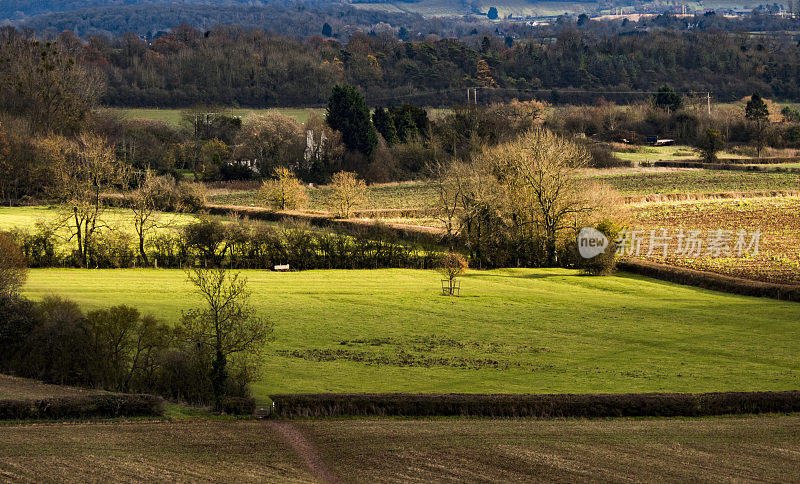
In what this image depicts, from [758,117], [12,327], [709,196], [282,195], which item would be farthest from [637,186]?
[12,327]

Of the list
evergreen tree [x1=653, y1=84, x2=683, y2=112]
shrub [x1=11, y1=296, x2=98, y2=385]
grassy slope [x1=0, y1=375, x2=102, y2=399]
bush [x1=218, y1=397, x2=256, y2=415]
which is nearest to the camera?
bush [x1=218, y1=397, x2=256, y2=415]

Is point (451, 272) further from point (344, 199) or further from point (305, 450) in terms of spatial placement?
point (305, 450)

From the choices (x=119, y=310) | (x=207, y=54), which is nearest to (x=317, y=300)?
(x=119, y=310)

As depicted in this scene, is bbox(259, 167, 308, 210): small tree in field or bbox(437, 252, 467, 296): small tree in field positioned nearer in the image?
bbox(437, 252, 467, 296): small tree in field

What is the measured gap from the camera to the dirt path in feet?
67.2

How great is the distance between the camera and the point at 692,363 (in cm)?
3338

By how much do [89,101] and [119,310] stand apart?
290 ft

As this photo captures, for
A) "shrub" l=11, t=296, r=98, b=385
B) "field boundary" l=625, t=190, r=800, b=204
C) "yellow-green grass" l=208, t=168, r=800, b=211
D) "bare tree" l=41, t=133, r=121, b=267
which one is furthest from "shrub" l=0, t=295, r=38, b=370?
"field boundary" l=625, t=190, r=800, b=204

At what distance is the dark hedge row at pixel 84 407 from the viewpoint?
80.6ft

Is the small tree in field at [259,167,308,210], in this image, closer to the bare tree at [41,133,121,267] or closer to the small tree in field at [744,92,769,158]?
the bare tree at [41,133,121,267]

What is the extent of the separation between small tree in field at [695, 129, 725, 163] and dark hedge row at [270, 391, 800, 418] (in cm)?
8317

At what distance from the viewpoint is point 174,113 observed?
13525 centimetres

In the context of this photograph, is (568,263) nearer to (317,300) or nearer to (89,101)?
(317,300)

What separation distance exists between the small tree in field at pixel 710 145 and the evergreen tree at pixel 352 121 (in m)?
39.3
